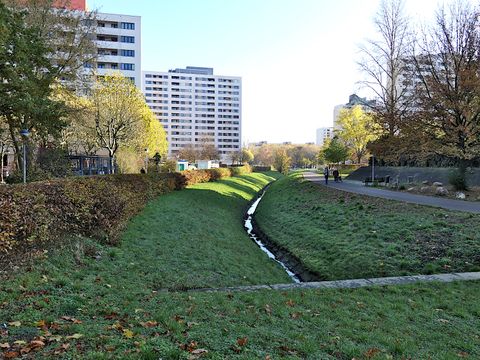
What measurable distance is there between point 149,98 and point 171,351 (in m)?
151

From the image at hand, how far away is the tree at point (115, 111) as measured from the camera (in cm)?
3333

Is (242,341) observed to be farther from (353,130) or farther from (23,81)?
(353,130)

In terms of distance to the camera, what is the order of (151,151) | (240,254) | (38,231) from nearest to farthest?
(38,231) < (240,254) < (151,151)

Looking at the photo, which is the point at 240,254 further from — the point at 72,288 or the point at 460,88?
the point at 460,88

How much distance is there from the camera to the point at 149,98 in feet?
481

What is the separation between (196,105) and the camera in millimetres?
153000

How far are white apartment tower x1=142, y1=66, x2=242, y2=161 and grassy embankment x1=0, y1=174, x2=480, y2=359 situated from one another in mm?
139820

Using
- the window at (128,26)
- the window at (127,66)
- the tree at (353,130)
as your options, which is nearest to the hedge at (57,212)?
the tree at (353,130)

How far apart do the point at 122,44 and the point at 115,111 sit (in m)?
35.5

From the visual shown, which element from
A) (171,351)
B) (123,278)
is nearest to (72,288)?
(123,278)

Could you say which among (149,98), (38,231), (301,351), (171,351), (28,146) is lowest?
(301,351)

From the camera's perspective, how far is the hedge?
7312 millimetres

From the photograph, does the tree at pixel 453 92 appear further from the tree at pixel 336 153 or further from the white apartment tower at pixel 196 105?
the white apartment tower at pixel 196 105

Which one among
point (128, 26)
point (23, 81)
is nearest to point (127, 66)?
point (128, 26)
